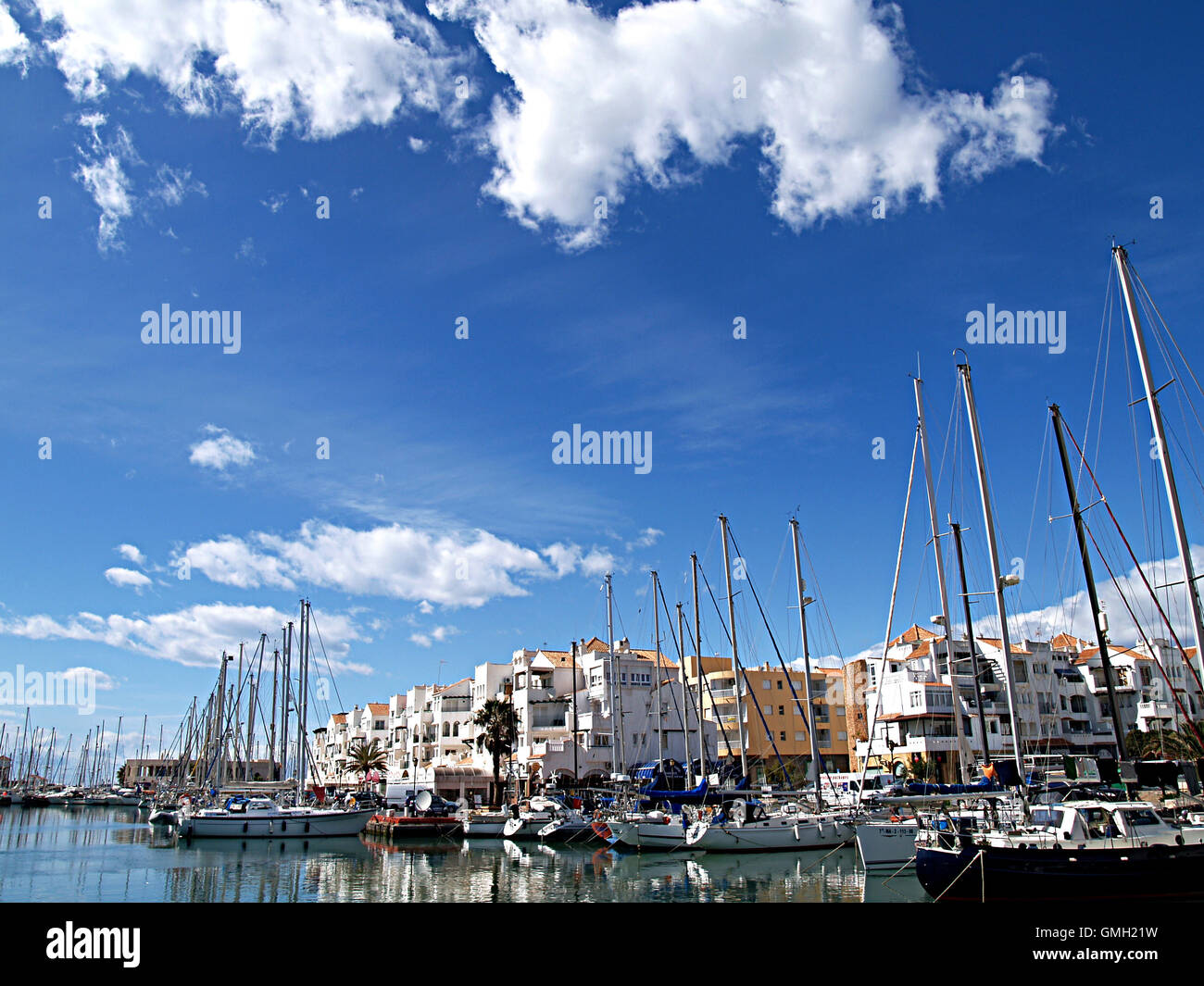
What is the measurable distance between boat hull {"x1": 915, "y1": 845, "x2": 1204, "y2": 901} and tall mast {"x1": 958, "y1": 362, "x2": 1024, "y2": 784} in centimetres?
461

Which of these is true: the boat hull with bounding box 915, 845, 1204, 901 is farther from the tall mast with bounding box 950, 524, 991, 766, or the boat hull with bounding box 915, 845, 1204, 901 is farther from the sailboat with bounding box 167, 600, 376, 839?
the sailboat with bounding box 167, 600, 376, 839

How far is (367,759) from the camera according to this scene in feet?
360

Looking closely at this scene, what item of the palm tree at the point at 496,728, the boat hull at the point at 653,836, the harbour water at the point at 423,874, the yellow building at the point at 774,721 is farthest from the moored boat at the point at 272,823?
the yellow building at the point at 774,721

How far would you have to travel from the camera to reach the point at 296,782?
221 feet

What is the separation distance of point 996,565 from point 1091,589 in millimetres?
4160

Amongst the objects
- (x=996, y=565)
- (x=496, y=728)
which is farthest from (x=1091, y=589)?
(x=496, y=728)

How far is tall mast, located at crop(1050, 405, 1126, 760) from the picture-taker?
98.7 feet

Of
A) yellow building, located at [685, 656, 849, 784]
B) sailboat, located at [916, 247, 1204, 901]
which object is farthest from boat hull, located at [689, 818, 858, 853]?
yellow building, located at [685, 656, 849, 784]

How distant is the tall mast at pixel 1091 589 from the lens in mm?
30078

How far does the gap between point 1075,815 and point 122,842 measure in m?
67.1

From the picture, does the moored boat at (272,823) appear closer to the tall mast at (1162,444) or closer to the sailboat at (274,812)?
the sailboat at (274,812)

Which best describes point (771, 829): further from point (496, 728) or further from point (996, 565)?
point (496, 728)
